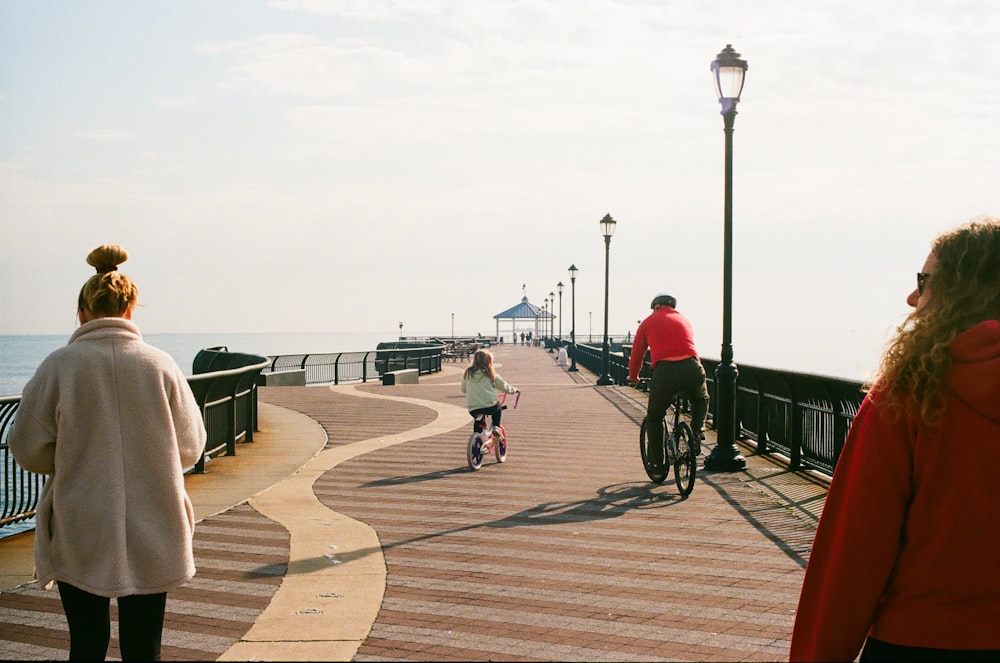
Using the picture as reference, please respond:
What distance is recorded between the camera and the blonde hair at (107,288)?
397 centimetres

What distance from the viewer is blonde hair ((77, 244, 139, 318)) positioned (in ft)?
13.0

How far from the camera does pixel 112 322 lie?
12.9 ft

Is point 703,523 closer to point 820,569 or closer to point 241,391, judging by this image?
point 820,569

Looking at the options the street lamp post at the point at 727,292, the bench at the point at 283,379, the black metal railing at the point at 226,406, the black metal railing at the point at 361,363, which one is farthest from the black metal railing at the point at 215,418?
the black metal railing at the point at 361,363

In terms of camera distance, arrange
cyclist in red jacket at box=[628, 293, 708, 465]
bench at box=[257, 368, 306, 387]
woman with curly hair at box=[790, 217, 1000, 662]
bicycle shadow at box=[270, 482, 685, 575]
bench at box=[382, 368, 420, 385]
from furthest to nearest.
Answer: bench at box=[382, 368, 420, 385] → bench at box=[257, 368, 306, 387] → cyclist in red jacket at box=[628, 293, 708, 465] → bicycle shadow at box=[270, 482, 685, 575] → woman with curly hair at box=[790, 217, 1000, 662]

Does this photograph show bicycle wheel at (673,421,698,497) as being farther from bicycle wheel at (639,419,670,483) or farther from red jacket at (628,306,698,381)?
red jacket at (628,306,698,381)

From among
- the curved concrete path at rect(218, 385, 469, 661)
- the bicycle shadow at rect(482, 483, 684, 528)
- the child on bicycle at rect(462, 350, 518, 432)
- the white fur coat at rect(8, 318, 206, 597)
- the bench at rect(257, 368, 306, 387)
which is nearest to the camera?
the white fur coat at rect(8, 318, 206, 597)

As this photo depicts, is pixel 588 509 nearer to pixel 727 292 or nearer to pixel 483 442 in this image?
pixel 483 442

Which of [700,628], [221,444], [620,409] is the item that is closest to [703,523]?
[700,628]

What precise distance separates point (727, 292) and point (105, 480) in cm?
994

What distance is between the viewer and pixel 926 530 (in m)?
2.38

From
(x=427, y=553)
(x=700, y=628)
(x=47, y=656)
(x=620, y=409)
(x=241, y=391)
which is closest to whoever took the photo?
(x=47, y=656)

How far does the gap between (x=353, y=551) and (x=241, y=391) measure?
7449 mm

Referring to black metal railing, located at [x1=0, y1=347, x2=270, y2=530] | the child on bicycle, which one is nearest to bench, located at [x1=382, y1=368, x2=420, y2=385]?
black metal railing, located at [x1=0, y1=347, x2=270, y2=530]
